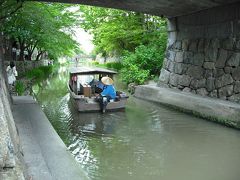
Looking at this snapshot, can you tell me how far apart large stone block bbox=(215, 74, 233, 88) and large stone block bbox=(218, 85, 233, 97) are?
0.16 meters

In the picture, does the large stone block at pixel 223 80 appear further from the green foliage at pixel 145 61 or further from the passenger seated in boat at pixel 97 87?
the green foliage at pixel 145 61

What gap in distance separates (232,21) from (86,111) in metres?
6.99

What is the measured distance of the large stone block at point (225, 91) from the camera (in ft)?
40.5

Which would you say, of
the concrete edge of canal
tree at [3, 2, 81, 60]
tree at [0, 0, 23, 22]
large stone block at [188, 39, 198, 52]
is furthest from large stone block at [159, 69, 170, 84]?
tree at [0, 0, 23, 22]

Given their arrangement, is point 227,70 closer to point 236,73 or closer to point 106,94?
point 236,73

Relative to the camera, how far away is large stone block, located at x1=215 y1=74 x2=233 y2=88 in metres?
12.5

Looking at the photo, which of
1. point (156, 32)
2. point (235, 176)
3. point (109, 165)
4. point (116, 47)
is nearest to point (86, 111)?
point (109, 165)

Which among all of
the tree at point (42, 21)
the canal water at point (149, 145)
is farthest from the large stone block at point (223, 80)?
the tree at point (42, 21)

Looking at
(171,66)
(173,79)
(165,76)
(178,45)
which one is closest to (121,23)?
(165,76)

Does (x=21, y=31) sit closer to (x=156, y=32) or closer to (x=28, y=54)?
(x=156, y=32)

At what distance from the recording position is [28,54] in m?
35.0

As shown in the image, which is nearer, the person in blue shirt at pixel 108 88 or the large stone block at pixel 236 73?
the large stone block at pixel 236 73

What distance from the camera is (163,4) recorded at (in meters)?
13.4

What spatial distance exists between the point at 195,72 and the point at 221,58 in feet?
6.31
